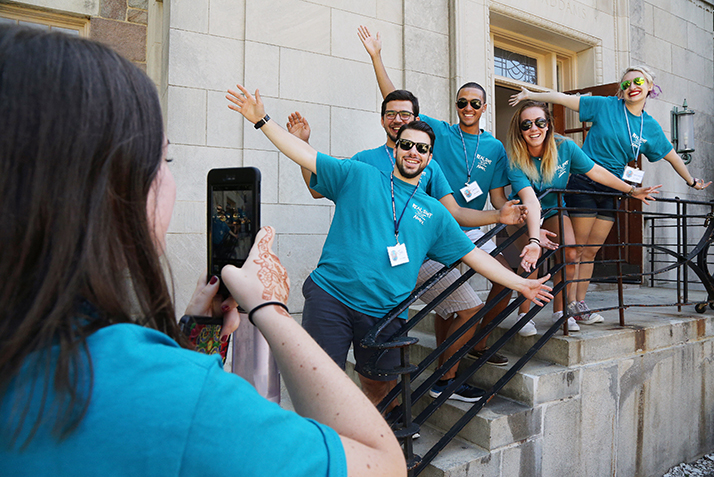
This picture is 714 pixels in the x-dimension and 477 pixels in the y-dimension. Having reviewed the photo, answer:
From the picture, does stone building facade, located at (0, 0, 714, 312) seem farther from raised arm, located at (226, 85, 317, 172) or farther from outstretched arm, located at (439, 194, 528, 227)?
outstretched arm, located at (439, 194, 528, 227)

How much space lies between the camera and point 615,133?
414 centimetres

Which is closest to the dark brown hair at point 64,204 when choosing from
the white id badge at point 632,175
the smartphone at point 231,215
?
the smartphone at point 231,215

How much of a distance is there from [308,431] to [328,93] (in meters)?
4.60

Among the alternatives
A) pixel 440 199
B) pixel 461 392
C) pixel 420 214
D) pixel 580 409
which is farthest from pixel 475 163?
pixel 580 409

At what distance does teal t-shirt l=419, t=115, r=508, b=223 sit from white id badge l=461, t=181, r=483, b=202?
0.18 feet

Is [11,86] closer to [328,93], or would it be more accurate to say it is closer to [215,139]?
[215,139]

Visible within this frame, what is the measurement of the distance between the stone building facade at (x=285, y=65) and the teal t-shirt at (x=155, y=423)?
11.8 ft

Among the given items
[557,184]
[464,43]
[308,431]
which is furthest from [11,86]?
[464,43]

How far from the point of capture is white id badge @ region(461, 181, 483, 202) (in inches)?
137

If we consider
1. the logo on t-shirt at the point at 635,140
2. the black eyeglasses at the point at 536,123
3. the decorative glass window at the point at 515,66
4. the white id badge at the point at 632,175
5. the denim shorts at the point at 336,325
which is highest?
the decorative glass window at the point at 515,66

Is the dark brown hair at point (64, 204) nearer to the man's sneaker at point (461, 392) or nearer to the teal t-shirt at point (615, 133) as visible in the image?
the man's sneaker at point (461, 392)

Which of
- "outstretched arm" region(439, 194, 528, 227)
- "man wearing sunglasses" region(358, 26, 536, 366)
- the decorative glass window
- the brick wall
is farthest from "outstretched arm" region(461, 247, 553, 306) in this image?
the decorative glass window

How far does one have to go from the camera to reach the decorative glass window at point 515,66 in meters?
6.87

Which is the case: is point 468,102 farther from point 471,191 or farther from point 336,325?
point 336,325
